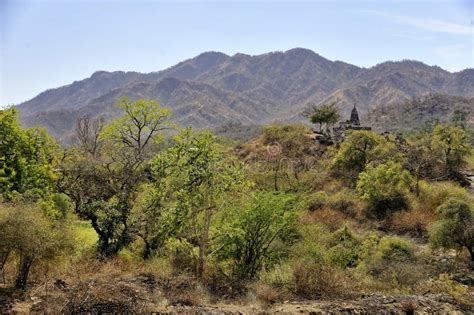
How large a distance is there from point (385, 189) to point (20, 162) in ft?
59.4

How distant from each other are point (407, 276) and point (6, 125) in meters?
14.3

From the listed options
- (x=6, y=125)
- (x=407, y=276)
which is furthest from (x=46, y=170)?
(x=407, y=276)

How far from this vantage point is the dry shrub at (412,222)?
20.6 metres

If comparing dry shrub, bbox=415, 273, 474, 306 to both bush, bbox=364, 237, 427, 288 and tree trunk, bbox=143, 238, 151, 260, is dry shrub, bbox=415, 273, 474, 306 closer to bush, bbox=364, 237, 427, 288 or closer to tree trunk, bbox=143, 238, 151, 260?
bush, bbox=364, 237, 427, 288

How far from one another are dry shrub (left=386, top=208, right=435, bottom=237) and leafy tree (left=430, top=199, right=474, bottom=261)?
465cm

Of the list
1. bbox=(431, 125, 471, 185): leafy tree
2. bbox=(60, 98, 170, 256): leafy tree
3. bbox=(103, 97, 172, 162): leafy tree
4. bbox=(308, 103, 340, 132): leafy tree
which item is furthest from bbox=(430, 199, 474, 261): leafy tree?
bbox=(308, 103, 340, 132): leafy tree

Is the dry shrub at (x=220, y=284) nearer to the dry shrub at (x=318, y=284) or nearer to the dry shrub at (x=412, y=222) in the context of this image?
the dry shrub at (x=318, y=284)

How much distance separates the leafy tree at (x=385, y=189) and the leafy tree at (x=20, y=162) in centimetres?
1637

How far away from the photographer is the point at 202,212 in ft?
47.5

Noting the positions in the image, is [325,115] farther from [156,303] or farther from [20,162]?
[156,303]

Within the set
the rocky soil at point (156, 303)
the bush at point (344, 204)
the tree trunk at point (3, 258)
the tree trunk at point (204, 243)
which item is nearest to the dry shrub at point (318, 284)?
the rocky soil at point (156, 303)

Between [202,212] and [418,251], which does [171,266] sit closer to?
[202,212]

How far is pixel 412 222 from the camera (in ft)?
69.7

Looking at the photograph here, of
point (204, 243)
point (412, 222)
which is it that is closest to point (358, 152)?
point (412, 222)
